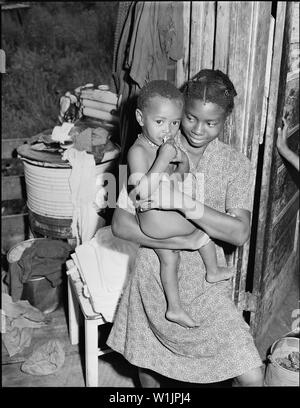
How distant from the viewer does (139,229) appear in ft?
8.44

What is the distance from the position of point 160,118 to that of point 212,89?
0.28m

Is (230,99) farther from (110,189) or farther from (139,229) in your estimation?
(110,189)

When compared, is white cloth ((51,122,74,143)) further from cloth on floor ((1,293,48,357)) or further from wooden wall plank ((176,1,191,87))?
wooden wall plank ((176,1,191,87))

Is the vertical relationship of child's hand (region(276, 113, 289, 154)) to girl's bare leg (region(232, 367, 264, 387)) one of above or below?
above

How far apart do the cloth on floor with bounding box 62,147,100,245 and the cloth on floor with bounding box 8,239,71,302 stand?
25cm

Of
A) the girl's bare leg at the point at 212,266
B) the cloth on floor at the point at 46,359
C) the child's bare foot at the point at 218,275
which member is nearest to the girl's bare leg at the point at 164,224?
the girl's bare leg at the point at 212,266

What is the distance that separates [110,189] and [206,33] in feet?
6.36

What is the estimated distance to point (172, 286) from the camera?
2557 mm

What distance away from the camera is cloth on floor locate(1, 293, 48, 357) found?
4176 millimetres

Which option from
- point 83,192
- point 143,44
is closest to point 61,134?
point 83,192

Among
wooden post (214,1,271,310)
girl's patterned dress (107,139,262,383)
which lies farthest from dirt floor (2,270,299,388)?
wooden post (214,1,271,310)

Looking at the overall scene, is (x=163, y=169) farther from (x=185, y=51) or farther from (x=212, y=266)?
(x=185, y=51)

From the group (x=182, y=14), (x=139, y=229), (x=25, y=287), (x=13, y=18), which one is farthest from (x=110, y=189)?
(x=13, y=18)

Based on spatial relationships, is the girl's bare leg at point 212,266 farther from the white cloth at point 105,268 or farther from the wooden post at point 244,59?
the white cloth at point 105,268
